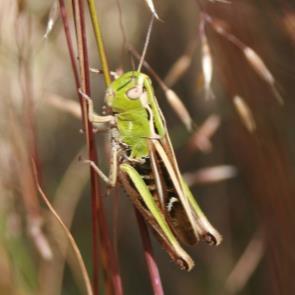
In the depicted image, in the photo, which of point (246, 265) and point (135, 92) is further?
point (246, 265)

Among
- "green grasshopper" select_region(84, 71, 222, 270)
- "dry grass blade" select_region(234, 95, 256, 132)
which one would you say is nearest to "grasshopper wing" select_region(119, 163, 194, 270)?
"green grasshopper" select_region(84, 71, 222, 270)

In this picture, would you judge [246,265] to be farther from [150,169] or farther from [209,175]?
[150,169]

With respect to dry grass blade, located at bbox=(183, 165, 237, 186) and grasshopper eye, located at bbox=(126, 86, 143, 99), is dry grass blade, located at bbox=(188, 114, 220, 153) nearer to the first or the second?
dry grass blade, located at bbox=(183, 165, 237, 186)

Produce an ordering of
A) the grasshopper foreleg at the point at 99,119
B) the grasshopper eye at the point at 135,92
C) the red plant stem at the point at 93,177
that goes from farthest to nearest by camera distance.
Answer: the grasshopper eye at the point at 135,92 → the grasshopper foreleg at the point at 99,119 → the red plant stem at the point at 93,177

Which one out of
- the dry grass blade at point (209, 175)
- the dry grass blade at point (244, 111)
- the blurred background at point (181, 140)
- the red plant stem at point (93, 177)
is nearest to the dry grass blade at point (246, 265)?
the blurred background at point (181, 140)

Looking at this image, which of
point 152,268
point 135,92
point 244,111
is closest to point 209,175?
point 244,111

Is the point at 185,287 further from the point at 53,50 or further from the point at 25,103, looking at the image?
the point at 25,103

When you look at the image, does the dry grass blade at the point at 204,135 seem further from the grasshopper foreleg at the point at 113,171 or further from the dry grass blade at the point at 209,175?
the grasshopper foreleg at the point at 113,171
